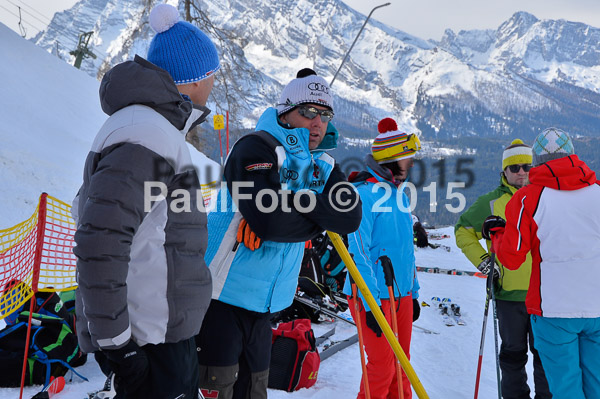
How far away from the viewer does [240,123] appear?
25.1 metres

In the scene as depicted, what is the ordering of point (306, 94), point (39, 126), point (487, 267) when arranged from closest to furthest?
point (306, 94) → point (487, 267) → point (39, 126)

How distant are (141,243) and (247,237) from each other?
70cm

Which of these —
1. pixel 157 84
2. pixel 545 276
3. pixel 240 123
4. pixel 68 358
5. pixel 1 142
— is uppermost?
pixel 240 123

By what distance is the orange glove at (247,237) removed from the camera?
233cm

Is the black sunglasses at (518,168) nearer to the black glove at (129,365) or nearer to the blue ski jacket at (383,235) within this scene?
the blue ski jacket at (383,235)

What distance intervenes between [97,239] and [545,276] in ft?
8.83

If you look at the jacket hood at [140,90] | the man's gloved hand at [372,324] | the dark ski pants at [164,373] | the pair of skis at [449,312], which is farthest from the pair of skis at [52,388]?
the pair of skis at [449,312]

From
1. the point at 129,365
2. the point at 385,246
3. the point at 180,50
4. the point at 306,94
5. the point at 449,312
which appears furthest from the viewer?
the point at 449,312

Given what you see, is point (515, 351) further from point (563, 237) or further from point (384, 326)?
point (384, 326)

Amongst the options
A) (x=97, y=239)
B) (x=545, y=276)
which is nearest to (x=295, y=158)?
(x=97, y=239)

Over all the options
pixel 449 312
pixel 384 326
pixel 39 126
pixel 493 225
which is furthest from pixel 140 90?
pixel 39 126

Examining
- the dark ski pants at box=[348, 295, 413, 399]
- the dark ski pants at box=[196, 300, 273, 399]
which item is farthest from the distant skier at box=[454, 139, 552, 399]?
the dark ski pants at box=[196, 300, 273, 399]

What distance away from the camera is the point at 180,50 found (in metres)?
2.15

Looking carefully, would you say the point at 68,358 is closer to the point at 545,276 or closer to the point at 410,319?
the point at 410,319
